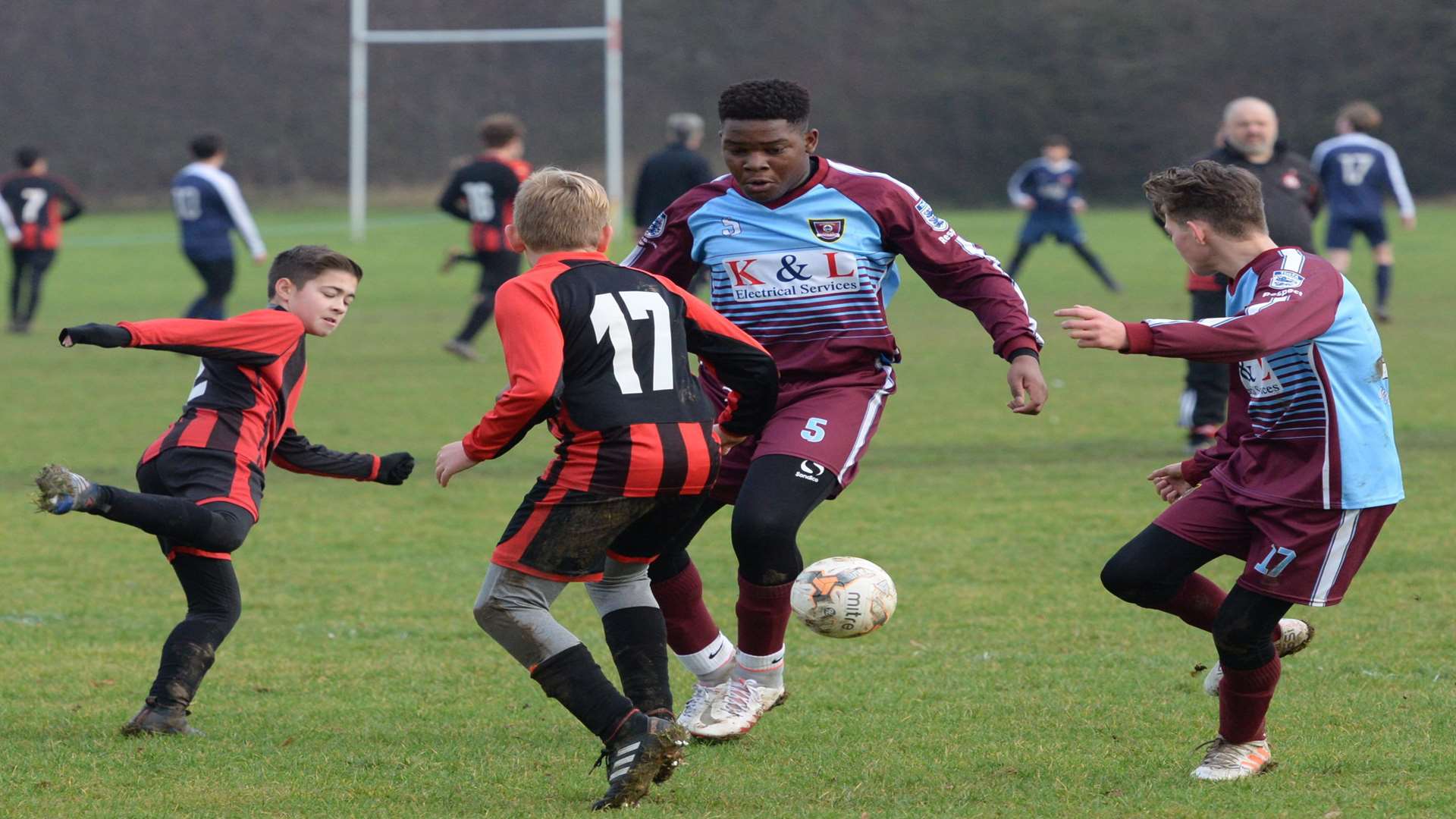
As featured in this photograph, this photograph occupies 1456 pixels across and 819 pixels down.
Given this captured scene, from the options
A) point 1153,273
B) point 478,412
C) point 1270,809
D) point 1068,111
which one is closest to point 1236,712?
point 1270,809

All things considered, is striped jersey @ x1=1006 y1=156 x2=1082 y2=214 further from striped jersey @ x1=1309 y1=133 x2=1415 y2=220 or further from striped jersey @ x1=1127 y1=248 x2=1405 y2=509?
striped jersey @ x1=1127 y1=248 x2=1405 y2=509

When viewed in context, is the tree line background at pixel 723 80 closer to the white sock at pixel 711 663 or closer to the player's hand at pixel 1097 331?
the white sock at pixel 711 663

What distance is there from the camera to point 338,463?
4.79 metres

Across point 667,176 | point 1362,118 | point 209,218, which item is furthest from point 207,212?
point 1362,118

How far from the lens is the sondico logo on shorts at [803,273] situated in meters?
4.57

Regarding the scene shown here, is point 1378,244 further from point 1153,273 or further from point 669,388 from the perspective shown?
point 669,388

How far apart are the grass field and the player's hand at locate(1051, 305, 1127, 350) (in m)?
1.02

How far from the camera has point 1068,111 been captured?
45812 millimetres

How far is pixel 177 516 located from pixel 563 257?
1.24 meters

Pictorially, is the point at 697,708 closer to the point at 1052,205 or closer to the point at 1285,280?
the point at 1285,280

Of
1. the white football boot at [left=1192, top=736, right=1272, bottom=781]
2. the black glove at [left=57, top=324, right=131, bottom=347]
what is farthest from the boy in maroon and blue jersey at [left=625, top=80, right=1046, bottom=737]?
the black glove at [left=57, top=324, right=131, bottom=347]

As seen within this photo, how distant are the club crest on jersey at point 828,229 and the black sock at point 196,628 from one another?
1.83 metres

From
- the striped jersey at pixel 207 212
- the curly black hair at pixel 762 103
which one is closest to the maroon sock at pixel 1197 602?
the curly black hair at pixel 762 103

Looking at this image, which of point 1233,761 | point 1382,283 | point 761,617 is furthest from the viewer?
point 1382,283
